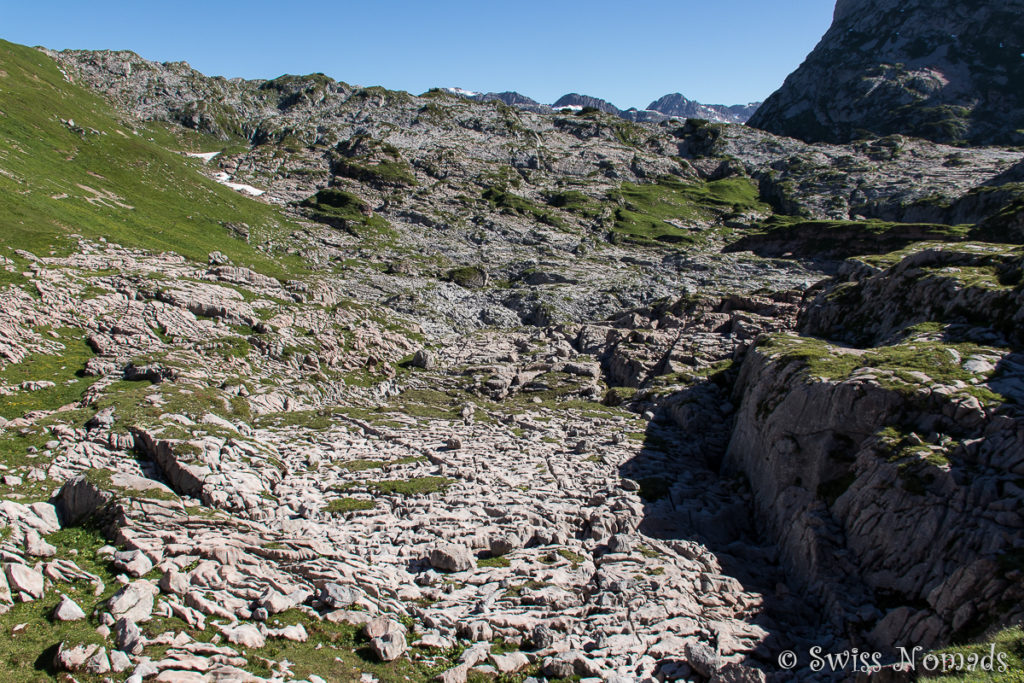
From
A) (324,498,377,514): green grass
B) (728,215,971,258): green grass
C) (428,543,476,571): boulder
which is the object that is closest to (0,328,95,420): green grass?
(324,498,377,514): green grass

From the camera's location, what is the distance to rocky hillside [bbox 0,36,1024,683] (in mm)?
13695

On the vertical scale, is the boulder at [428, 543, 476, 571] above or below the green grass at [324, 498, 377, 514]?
below

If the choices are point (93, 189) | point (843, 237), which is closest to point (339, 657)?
point (93, 189)

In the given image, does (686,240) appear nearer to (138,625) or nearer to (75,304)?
(75,304)

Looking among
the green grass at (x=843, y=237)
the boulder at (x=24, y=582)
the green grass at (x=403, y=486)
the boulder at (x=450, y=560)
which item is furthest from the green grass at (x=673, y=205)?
the boulder at (x=24, y=582)

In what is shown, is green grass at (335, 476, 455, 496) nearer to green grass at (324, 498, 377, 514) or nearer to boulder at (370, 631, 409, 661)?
green grass at (324, 498, 377, 514)

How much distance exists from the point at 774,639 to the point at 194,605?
1529 cm

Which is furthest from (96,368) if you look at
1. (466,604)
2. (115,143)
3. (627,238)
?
(627,238)

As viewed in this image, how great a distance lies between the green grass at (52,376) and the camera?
23672 mm

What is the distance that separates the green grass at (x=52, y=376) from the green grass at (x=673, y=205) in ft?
309

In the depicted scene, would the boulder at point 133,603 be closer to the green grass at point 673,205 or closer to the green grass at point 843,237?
the green grass at point 843,237

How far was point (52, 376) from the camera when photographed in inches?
1050

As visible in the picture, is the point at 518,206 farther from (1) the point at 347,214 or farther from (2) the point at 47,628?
(2) the point at 47,628

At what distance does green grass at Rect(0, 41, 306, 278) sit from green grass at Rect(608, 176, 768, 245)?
69.9 m
